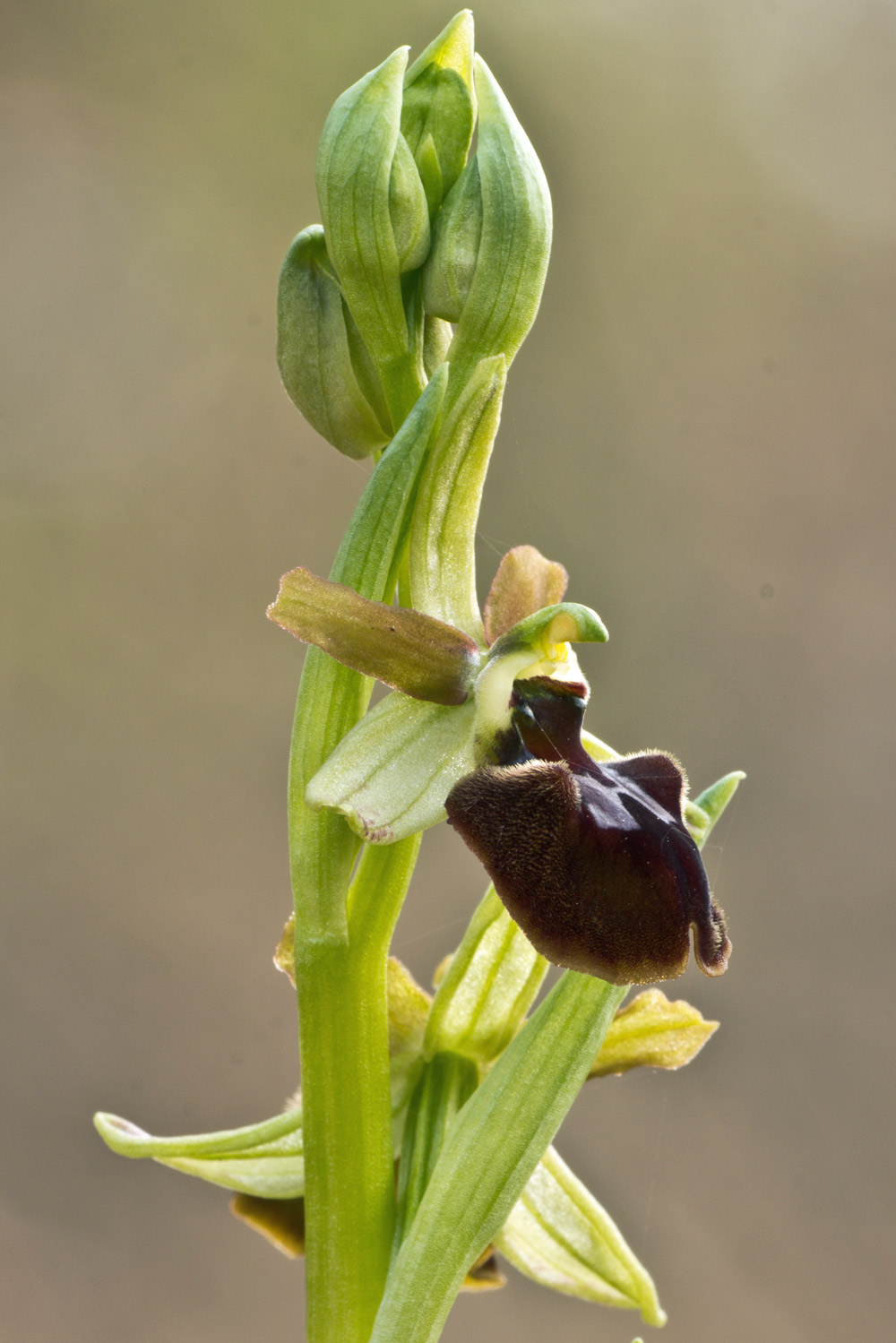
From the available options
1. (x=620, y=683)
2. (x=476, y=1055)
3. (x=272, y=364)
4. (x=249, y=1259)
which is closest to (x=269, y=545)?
(x=272, y=364)

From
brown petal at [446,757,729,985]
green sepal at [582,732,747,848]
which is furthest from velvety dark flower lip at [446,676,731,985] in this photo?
green sepal at [582,732,747,848]

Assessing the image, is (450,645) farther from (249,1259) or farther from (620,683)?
(249,1259)

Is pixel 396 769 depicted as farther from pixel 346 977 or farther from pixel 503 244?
pixel 503 244

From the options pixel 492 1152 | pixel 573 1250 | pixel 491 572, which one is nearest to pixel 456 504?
pixel 492 1152

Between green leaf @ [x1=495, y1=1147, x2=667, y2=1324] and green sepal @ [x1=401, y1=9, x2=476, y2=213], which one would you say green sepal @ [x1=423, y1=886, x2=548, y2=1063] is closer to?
green leaf @ [x1=495, y1=1147, x2=667, y2=1324]

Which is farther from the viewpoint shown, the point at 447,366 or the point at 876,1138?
the point at 876,1138

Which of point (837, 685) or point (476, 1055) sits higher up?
point (837, 685)

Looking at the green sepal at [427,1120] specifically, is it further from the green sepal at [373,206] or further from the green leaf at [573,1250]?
the green sepal at [373,206]
